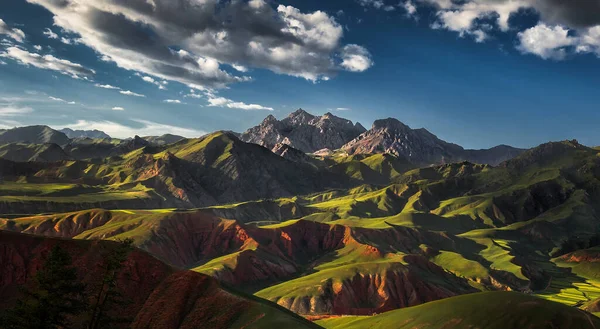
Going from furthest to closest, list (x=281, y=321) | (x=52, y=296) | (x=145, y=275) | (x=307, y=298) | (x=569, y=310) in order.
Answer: (x=307, y=298)
(x=145, y=275)
(x=569, y=310)
(x=281, y=321)
(x=52, y=296)

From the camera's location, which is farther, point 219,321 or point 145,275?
point 145,275

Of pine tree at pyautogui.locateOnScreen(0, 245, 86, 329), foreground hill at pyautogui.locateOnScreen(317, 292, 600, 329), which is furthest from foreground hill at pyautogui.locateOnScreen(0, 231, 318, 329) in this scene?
A: foreground hill at pyautogui.locateOnScreen(317, 292, 600, 329)

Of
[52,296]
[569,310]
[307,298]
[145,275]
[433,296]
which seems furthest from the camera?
[433,296]

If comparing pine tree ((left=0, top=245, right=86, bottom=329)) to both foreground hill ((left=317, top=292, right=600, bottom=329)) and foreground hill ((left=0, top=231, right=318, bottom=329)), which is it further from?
foreground hill ((left=317, top=292, right=600, bottom=329))

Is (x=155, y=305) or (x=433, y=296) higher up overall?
(x=155, y=305)

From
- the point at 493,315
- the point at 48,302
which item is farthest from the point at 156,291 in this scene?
the point at 493,315

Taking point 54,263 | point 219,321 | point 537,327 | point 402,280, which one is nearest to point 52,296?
point 54,263

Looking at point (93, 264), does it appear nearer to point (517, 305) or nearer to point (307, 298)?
point (517, 305)
